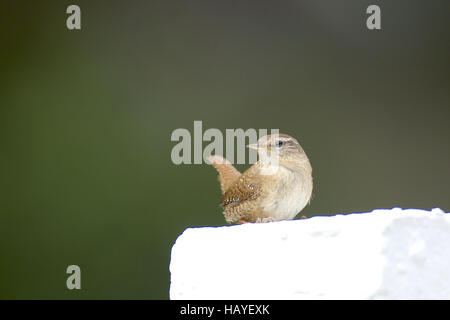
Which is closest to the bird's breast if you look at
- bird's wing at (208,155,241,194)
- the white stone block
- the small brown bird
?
the small brown bird

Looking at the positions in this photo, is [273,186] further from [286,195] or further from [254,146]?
[254,146]

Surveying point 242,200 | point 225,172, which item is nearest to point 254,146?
point 242,200

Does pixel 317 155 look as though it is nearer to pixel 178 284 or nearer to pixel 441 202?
pixel 441 202

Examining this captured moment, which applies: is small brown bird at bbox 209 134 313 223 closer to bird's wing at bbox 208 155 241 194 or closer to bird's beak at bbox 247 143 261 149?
bird's beak at bbox 247 143 261 149

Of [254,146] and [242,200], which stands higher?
[254,146]

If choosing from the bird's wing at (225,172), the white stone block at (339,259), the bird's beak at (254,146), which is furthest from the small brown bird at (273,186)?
the white stone block at (339,259)
